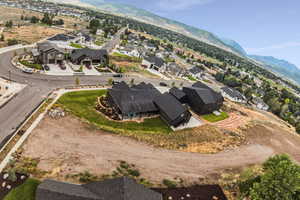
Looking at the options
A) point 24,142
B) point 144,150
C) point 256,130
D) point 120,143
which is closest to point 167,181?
point 144,150

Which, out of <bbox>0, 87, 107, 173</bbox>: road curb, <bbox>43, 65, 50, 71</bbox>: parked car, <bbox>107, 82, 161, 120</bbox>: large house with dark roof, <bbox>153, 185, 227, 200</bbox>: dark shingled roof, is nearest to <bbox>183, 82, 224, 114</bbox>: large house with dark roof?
<bbox>107, 82, 161, 120</bbox>: large house with dark roof

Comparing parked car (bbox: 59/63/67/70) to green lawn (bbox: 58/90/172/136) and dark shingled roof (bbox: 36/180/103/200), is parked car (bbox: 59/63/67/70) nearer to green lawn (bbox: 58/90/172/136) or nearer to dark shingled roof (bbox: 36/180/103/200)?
green lawn (bbox: 58/90/172/136)

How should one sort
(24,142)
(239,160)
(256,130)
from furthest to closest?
1. (256,130)
2. (239,160)
3. (24,142)

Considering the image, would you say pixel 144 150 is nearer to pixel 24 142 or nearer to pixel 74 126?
pixel 74 126

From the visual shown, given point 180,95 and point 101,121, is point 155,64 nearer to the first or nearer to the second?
point 180,95

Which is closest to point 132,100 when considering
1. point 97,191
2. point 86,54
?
point 97,191

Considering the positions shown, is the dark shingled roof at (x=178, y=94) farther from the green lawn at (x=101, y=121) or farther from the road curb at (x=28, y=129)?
the road curb at (x=28, y=129)
